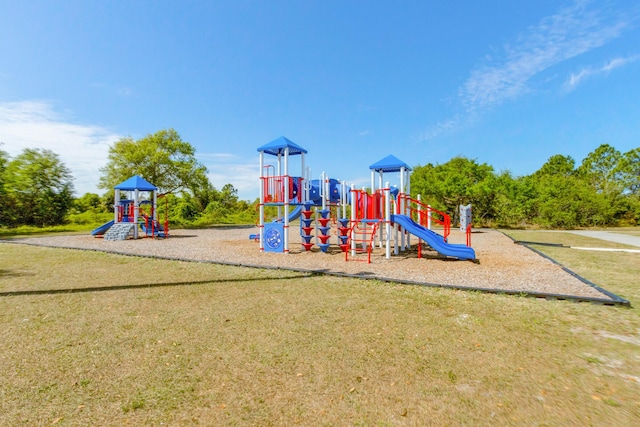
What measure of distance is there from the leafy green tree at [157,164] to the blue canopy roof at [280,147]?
17586 mm

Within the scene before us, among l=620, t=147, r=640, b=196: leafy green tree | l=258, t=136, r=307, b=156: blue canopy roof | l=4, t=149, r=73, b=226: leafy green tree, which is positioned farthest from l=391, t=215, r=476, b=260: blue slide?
l=620, t=147, r=640, b=196: leafy green tree

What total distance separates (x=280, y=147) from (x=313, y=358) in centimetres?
956

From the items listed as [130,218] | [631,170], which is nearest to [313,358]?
[130,218]

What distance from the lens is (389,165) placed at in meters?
11.5

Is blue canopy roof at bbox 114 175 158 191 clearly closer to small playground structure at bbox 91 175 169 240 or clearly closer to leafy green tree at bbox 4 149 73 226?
small playground structure at bbox 91 175 169 240

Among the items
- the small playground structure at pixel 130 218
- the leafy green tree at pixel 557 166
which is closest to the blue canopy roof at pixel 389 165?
the small playground structure at pixel 130 218

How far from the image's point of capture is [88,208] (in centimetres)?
3453

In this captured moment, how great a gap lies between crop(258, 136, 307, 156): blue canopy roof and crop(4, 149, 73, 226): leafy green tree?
2343cm

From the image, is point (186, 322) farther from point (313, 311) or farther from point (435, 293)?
point (435, 293)

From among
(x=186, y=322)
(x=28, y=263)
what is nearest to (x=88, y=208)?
(x=28, y=263)

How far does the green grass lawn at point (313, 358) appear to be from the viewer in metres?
2.46

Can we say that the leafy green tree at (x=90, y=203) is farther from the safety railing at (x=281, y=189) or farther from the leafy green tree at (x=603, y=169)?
the leafy green tree at (x=603, y=169)

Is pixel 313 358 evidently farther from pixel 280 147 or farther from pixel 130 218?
pixel 130 218

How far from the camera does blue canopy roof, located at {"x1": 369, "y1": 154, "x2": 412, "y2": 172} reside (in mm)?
11430
